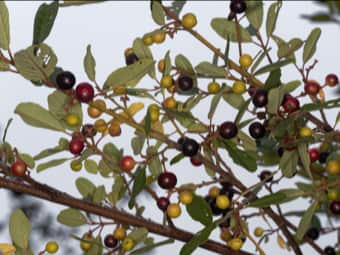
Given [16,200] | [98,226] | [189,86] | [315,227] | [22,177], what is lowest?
[16,200]

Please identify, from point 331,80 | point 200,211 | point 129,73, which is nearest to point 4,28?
point 129,73

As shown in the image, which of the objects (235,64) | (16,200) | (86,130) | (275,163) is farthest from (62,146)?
(16,200)

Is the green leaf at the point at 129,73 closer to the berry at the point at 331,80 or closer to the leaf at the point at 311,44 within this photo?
the leaf at the point at 311,44

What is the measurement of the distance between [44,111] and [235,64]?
1.19ft

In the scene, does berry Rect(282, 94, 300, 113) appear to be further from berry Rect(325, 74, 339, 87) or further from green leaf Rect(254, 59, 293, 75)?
berry Rect(325, 74, 339, 87)

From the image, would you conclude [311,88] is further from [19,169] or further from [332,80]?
[19,169]

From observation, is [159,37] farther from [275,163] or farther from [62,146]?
[275,163]

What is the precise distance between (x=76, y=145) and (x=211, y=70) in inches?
10.9

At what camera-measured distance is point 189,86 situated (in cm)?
113

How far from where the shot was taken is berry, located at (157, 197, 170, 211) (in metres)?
1.16

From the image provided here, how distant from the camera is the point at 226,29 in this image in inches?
49.6

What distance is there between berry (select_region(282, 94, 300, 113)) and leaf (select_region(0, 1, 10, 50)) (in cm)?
49

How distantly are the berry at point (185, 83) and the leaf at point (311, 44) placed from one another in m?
0.26

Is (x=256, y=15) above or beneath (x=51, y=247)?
above
